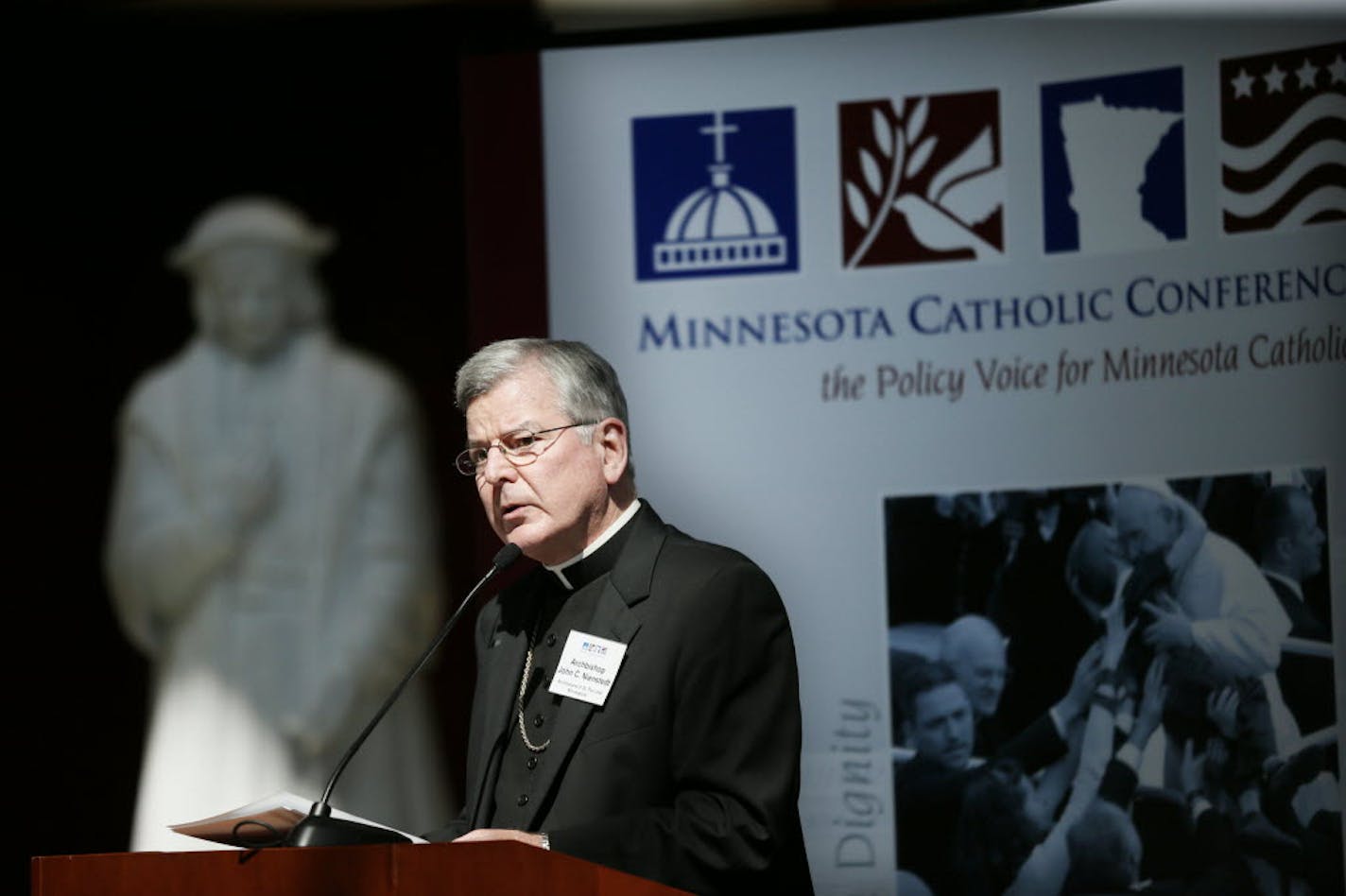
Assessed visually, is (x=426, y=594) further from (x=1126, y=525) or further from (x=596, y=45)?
(x=1126, y=525)

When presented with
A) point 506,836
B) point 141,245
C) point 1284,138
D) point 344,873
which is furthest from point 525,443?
point 141,245

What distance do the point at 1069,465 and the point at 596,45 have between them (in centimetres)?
168

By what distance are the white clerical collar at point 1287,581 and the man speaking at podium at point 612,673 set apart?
197 cm

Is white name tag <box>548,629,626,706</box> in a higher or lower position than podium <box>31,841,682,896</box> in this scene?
higher

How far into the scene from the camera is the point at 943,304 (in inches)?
200

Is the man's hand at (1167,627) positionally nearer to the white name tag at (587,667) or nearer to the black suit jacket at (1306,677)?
the black suit jacket at (1306,677)

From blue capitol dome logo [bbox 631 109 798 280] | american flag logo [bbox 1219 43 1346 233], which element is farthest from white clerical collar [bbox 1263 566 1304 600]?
blue capitol dome logo [bbox 631 109 798 280]

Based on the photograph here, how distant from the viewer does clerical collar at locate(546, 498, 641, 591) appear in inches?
132

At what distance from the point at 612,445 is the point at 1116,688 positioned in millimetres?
2012

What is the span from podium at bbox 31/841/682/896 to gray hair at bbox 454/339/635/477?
94cm

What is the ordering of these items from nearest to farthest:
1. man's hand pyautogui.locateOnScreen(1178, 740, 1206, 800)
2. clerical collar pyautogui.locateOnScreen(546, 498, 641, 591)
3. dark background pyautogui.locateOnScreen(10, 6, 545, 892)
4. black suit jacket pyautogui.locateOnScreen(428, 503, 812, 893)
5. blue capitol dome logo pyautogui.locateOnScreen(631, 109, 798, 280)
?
black suit jacket pyautogui.locateOnScreen(428, 503, 812, 893), clerical collar pyautogui.locateOnScreen(546, 498, 641, 591), man's hand pyautogui.locateOnScreen(1178, 740, 1206, 800), blue capitol dome logo pyautogui.locateOnScreen(631, 109, 798, 280), dark background pyautogui.locateOnScreen(10, 6, 545, 892)

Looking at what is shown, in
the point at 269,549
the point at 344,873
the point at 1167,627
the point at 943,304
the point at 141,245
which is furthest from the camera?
the point at 141,245

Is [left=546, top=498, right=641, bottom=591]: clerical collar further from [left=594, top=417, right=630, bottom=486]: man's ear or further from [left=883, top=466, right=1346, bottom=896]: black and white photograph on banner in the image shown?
[left=883, top=466, right=1346, bottom=896]: black and white photograph on banner

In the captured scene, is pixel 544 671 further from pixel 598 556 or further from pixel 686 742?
pixel 686 742
